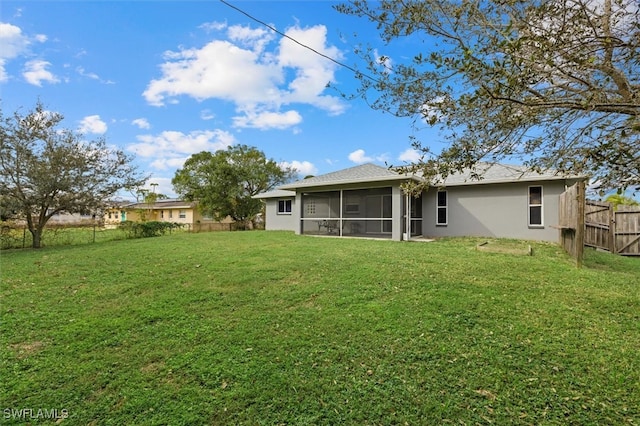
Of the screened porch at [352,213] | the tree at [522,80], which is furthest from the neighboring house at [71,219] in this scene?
the tree at [522,80]

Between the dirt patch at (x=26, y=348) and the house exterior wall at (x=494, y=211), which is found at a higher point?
the house exterior wall at (x=494, y=211)

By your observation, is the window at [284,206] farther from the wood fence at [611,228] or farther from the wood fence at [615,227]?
the wood fence at [615,227]

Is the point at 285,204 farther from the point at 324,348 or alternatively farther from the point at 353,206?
the point at 324,348

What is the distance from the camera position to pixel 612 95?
2764 mm

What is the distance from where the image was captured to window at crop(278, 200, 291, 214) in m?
18.9

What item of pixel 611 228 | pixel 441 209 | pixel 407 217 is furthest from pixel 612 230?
pixel 407 217

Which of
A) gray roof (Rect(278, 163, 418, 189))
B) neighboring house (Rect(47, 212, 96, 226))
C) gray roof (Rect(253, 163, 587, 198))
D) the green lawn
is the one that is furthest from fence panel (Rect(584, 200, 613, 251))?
neighboring house (Rect(47, 212, 96, 226))

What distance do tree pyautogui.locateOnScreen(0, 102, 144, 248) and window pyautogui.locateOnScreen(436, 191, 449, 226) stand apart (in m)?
13.7

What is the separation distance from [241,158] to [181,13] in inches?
844

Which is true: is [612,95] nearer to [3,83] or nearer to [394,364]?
[394,364]

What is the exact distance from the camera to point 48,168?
10891mm

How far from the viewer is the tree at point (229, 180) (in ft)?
80.2

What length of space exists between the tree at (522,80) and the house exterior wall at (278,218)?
15.2m

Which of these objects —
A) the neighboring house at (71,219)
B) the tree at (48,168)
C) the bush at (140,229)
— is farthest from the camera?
the bush at (140,229)
